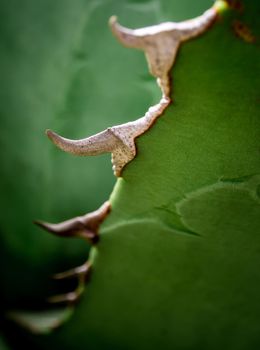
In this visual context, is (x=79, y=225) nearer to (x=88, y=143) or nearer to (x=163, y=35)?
(x=88, y=143)

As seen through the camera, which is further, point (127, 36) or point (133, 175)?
point (133, 175)

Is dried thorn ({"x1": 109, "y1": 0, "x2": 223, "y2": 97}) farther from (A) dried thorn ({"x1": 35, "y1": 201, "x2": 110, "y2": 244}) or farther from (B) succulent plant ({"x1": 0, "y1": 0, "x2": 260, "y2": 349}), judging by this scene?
(A) dried thorn ({"x1": 35, "y1": 201, "x2": 110, "y2": 244})

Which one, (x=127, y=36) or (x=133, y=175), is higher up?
(x=127, y=36)

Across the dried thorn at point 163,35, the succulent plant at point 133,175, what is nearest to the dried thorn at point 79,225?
the succulent plant at point 133,175

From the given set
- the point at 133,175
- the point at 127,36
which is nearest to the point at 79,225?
the point at 133,175

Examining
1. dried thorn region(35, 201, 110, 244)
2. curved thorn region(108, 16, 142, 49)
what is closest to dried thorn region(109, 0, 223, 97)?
curved thorn region(108, 16, 142, 49)

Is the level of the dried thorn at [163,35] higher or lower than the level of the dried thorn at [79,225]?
higher

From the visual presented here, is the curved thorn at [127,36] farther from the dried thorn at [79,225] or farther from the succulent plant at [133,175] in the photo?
the dried thorn at [79,225]

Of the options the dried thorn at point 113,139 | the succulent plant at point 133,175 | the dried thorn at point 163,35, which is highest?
the dried thorn at point 163,35
